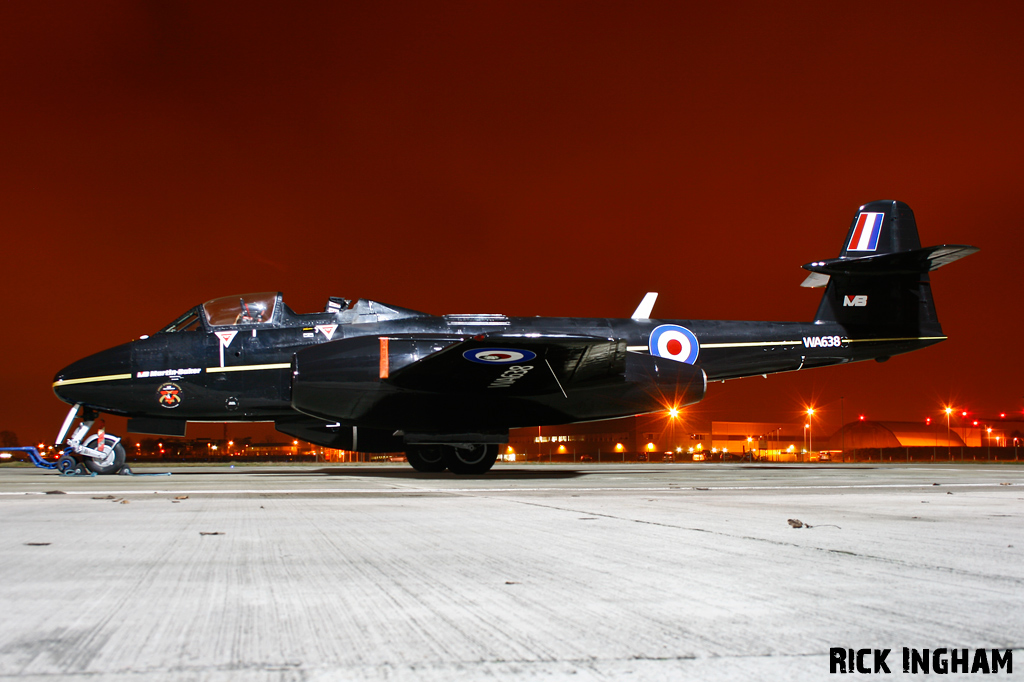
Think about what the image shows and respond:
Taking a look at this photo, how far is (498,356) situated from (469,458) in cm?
257

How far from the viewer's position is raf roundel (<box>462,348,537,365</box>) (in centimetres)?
1041

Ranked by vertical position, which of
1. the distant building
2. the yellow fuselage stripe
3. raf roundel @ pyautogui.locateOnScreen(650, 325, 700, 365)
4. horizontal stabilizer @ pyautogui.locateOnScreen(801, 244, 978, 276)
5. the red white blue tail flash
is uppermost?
the red white blue tail flash

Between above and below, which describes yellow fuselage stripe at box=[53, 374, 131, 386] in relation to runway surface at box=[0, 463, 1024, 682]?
above

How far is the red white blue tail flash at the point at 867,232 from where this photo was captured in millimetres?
15461

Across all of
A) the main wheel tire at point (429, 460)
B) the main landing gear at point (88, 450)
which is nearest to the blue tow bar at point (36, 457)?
the main landing gear at point (88, 450)

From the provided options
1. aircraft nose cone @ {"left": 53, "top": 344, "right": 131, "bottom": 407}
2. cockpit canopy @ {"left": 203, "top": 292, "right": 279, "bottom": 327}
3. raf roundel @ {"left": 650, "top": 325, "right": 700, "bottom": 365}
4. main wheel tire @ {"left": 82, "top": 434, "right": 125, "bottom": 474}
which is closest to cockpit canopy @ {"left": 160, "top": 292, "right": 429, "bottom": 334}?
cockpit canopy @ {"left": 203, "top": 292, "right": 279, "bottom": 327}

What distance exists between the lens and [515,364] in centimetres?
1088

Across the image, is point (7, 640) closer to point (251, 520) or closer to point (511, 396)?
point (251, 520)

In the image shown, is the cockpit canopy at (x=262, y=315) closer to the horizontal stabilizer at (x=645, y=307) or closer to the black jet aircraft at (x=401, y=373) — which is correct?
the black jet aircraft at (x=401, y=373)

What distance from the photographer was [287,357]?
12242 mm

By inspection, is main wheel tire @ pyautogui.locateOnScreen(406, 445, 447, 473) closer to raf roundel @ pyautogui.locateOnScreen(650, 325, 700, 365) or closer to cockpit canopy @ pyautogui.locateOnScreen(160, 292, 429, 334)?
cockpit canopy @ pyautogui.locateOnScreen(160, 292, 429, 334)

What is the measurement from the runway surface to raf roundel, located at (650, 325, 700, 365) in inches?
320

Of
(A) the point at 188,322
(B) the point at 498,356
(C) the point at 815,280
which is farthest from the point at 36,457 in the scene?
(C) the point at 815,280

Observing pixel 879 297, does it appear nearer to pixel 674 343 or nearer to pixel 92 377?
pixel 674 343
